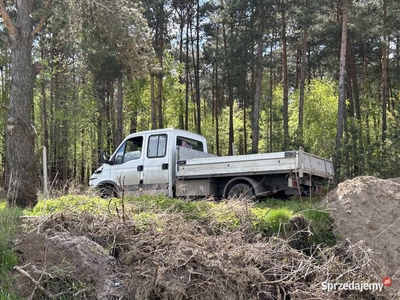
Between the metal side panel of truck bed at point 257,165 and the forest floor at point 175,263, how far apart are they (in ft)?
9.02

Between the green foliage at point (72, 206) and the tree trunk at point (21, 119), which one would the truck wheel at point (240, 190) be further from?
the tree trunk at point (21, 119)

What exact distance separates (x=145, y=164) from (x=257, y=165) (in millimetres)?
3396

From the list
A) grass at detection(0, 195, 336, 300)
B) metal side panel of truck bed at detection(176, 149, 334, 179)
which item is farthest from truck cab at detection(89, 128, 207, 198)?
grass at detection(0, 195, 336, 300)

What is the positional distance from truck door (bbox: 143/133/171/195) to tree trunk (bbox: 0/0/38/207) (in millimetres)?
2963

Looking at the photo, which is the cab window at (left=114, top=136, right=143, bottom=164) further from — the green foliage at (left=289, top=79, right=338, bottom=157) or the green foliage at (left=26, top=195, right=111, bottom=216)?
the green foliage at (left=289, top=79, right=338, bottom=157)

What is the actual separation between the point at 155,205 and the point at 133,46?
5.84 m

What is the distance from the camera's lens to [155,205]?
6793 millimetres

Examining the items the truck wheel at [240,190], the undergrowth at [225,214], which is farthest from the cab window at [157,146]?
the undergrowth at [225,214]

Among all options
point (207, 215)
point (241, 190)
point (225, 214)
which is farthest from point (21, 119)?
point (225, 214)

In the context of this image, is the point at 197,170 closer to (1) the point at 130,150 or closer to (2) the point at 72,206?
(1) the point at 130,150

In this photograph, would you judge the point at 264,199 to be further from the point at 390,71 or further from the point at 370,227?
the point at 390,71

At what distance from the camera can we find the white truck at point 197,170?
902 centimetres

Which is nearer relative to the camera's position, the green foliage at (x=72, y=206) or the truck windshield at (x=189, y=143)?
the green foliage at (x=72, y=206)

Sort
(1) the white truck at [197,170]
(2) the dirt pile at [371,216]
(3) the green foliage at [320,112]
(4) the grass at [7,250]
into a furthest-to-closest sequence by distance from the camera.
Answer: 1. (3) the green foliage at [320,112]
2. (1) the white truck at [197,170]
3. (2) the dirt pile at [371,216]
4. (4) the grass at [7,250]
